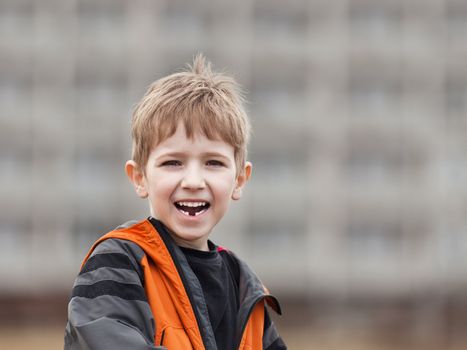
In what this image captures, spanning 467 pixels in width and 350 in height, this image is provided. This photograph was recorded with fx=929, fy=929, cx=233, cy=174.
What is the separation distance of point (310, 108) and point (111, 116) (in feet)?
37.6

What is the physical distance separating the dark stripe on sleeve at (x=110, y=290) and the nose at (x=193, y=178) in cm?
34

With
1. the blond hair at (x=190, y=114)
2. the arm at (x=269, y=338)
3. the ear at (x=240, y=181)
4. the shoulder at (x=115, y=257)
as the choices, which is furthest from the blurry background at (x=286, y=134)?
the shoulder at (x=115, y=257)

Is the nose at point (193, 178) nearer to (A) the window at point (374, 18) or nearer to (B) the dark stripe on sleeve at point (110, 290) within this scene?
(B) the dark stripe on sleeve at point (110, 290)

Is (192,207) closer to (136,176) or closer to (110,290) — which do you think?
(136,176)

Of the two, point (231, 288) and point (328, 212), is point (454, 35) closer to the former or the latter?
point (328, 212)

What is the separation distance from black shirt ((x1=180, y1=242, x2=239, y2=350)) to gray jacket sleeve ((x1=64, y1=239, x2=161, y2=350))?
28 cm

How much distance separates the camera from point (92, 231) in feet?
172

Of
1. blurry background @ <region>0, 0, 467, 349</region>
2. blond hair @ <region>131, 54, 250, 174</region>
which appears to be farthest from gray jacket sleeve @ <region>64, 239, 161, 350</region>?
blurry background @ <region>0, 0, 467, 349</region>

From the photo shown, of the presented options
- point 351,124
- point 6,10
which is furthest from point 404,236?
point 6,10

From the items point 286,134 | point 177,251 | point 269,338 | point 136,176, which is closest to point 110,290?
point 177,251

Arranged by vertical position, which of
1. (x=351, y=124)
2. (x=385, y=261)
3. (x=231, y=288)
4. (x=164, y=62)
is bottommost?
(x=385, y=261)

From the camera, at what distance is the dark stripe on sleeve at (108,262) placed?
8.10ft

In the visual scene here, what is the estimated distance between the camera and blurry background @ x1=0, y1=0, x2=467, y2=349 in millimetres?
52719

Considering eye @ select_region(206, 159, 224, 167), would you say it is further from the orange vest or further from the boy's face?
the orange vest
